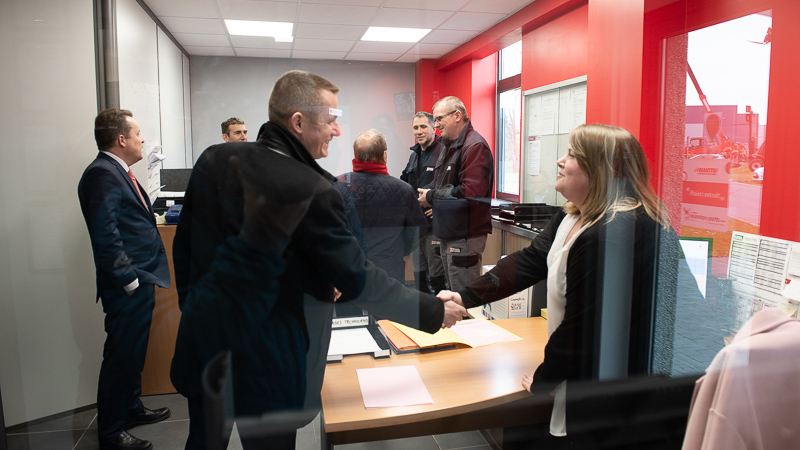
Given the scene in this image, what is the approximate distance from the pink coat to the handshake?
22.9 inches

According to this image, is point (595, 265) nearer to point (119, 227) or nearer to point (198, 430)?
point (198, 430)

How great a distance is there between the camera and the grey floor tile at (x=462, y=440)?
1775mm

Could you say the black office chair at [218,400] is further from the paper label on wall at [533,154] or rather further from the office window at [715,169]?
the office window at [715,169]

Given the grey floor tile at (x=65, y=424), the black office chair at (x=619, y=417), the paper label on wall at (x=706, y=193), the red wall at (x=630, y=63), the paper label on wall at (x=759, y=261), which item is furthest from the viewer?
the paper label on wall at (x=706, y=193)

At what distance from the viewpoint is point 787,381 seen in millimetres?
1038

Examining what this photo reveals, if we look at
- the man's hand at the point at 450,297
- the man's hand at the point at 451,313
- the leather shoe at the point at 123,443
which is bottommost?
the leather shoe at the point at 123,443

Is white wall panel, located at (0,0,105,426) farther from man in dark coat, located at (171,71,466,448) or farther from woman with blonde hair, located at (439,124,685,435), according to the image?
woman with blonde hair, located at (439,124,685,435)

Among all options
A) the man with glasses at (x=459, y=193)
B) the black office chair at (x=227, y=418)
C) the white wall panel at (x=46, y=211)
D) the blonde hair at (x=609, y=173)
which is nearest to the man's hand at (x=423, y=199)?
the man with glasses at (x=459, y=193)

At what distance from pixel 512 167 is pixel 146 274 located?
3.53ft

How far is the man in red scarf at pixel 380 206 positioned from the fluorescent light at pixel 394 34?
0.26 m

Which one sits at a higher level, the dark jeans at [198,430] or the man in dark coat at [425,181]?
the man in dark coat at [425,181]

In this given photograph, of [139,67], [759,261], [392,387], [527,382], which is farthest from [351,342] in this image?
[759,261]

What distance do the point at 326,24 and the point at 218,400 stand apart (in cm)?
93

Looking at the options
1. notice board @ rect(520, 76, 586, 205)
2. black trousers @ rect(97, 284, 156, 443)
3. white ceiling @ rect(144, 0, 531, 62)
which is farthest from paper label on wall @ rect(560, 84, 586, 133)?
black trousers @ rect(97, 284, 156, 443)
